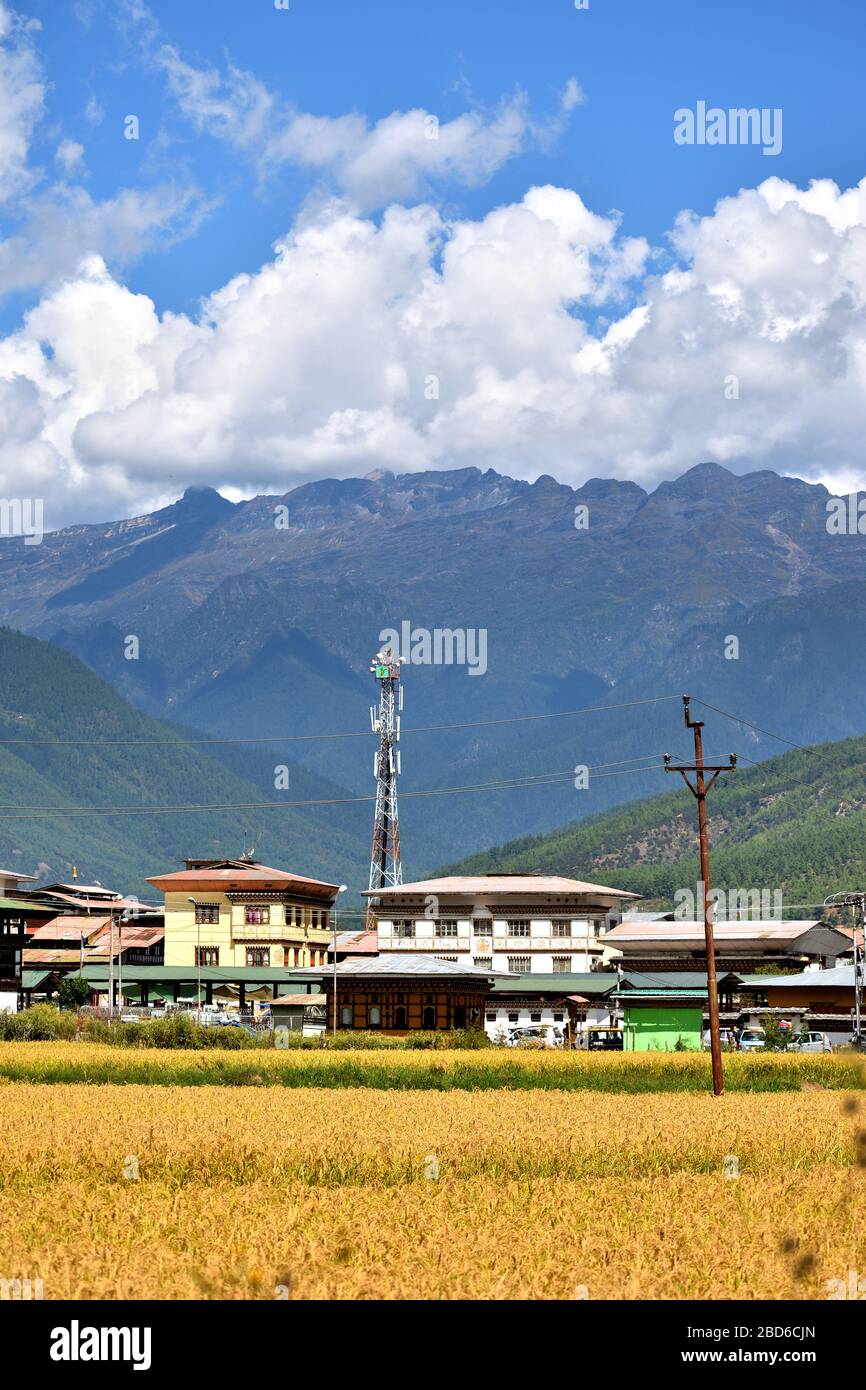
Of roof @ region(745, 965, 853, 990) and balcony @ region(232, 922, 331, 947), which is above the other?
balcony @ region(232, 922, 331, 947)

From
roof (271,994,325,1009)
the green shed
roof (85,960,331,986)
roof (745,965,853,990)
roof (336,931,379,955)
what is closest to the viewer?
the green shed

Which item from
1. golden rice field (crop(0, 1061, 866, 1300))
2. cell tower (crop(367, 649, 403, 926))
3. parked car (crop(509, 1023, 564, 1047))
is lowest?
parked car (crop(509, 1023, 564, 1047))

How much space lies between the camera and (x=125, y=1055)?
6244cm

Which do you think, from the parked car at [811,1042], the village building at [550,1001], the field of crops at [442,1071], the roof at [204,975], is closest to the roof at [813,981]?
the village building at [550,1001]

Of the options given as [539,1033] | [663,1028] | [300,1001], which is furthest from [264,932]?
[663,1028]

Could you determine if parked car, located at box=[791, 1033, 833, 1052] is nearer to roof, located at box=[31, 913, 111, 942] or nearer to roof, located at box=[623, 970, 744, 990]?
roof, located at box=[623, 970, 744, 990]

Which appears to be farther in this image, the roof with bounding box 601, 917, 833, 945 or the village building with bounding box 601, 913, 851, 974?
the roof with bounding box 601, 917, 833, 945

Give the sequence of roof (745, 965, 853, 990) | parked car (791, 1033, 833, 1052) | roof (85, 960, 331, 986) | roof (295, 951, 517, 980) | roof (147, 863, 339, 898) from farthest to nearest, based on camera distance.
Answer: roof (147, 863, 339, 898) < roof (85, 960, 331, 986) < roof (745, 965, 853, 990) < roof (295, 951, 517, 980) < parked car (791, 1033, 833, 1052)

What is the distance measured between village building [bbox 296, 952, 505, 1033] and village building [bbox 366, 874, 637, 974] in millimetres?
29704

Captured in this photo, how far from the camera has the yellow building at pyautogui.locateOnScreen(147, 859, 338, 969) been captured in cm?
13762

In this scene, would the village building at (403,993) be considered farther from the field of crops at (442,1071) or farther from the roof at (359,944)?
the roof at (359,944)

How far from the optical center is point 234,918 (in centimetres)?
13862

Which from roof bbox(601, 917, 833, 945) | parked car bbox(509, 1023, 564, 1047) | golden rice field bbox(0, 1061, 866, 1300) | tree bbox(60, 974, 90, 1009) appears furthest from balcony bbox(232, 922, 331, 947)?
golden rice field bbox(0, 1061, 866, 1300)
